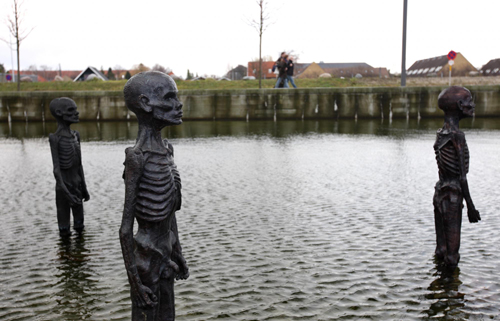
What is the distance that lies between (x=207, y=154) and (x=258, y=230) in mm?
8322

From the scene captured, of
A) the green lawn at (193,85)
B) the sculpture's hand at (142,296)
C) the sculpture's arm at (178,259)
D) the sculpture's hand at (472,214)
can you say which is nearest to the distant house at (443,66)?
the green lawn at (193,85)

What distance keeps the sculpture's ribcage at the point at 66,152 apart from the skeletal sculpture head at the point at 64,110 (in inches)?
11.1

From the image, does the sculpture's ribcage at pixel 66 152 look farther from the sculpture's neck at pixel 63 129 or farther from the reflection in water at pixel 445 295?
the reflection in water at pixel 445 295

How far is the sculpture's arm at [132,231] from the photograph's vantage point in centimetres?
353

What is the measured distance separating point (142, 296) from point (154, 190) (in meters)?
0.72

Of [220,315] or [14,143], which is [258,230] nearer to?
[220,315]

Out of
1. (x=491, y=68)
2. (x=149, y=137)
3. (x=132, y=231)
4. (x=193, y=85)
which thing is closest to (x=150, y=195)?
(x=132, y=231)

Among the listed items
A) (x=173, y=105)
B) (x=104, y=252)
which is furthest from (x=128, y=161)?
(x=104, y=252)

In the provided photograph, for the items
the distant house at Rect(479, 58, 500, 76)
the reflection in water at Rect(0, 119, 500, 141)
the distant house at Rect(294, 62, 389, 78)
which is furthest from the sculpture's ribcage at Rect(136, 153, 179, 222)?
the distant house at Rect(479, 58, 500, 76)

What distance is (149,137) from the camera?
3.66 meters

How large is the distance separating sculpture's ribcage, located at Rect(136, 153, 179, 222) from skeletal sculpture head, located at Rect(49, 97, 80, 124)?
13.6 feet

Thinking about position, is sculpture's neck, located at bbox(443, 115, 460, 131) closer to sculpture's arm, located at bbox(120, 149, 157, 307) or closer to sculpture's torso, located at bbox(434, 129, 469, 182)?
sculpture's torso, located at bbox(434, 129, 469, 182)

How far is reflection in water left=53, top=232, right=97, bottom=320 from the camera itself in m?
5.06

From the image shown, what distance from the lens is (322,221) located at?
8062 mm
